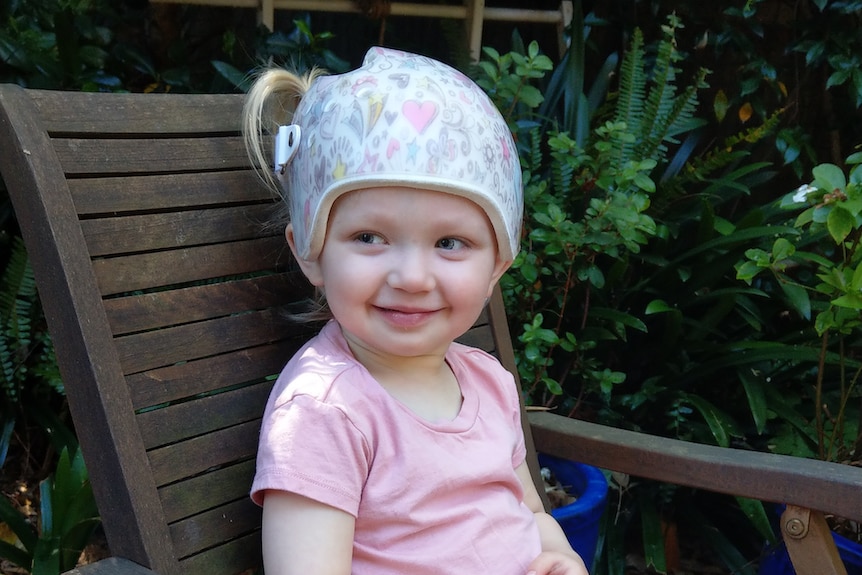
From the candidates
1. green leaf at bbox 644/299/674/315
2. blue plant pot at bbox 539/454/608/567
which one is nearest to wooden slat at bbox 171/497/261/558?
blue plant pot at bbox 539/454/608/567

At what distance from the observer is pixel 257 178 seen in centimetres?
158

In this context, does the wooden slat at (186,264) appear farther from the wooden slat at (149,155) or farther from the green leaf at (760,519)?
the green leaf at (760,519)

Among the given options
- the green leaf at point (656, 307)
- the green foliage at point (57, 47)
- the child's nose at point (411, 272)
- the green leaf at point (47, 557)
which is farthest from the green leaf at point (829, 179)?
the green foliage at point (57, 47)

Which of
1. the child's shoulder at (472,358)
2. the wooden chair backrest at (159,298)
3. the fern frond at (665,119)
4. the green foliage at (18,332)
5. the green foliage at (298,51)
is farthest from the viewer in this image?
the green foliage at (298,51)

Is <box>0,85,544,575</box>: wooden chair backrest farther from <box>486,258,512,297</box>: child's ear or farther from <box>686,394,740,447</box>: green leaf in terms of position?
<box>686,394,740,447</box>: green leaf

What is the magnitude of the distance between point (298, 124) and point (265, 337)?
38cm

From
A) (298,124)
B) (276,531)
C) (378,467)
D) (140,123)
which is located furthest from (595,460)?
(140,123)

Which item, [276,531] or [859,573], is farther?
[859,573]

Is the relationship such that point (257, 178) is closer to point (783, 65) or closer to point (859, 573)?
point (859, 573)

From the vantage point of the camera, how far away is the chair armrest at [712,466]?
4.97 feet

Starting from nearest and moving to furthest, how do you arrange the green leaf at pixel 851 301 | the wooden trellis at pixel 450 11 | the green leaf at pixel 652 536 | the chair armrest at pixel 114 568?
the chair armrest at pixel 114 568, the green leaf at pixel 851 301, the green leaf at pixel 652 536, the wooden trellis at pixel 450 11

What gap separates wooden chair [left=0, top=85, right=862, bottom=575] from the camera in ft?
4.07

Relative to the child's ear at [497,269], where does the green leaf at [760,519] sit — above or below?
below

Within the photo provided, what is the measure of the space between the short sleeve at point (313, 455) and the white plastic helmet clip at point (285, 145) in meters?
0.38
